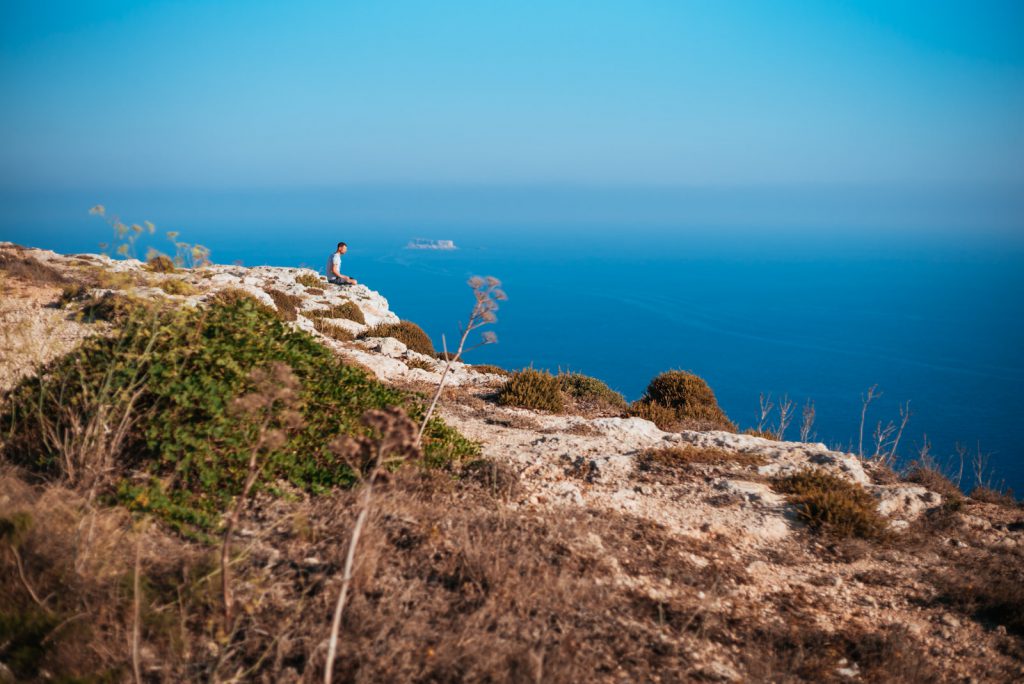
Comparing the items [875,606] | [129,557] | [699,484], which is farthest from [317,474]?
[875,606]

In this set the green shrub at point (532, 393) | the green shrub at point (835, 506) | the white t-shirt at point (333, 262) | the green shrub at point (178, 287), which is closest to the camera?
the green shrub at point (178, 287)

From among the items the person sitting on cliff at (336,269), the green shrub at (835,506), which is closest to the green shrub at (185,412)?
the green shrub at (835,506)

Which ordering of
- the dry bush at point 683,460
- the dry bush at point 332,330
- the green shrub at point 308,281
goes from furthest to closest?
the green shrub at point 308,281 → the dry bush at point 332,330 → the dry bush at point 683,460

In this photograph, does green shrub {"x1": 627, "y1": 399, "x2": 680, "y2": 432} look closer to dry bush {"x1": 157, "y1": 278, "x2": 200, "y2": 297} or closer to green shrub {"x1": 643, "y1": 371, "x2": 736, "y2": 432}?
green shrub {"x1": 643, "y1": 371, "x2": 736, "y2": 432}

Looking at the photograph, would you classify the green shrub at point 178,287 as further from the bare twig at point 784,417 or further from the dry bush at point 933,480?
the dry bush at point 933,480

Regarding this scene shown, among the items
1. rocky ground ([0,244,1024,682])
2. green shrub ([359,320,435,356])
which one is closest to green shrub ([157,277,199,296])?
rocky ground ([0,244,1024,682])

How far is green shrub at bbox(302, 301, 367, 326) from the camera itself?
2055 cm

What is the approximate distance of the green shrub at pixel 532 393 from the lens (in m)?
11.9

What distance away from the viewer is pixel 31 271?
18312 millimetres

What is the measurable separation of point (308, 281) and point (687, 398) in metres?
19.6

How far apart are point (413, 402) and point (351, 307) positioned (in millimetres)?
15518

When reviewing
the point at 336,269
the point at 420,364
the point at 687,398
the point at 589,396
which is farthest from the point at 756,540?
the point at 336,269

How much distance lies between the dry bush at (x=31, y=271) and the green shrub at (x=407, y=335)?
31.4 feet

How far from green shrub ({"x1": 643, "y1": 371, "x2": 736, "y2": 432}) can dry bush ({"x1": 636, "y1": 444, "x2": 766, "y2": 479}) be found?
3.10 metres
